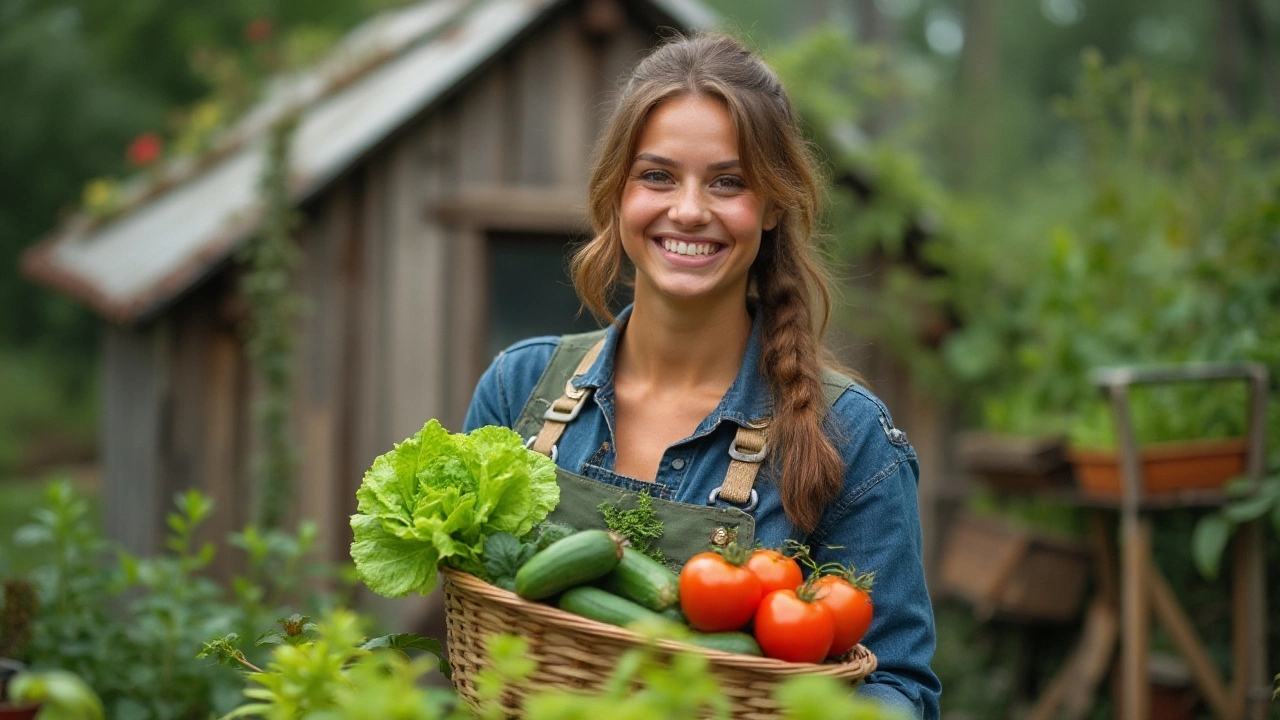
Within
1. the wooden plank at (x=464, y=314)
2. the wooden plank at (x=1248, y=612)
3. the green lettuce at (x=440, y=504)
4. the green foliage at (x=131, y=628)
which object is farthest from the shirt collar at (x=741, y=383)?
the wooden plank at (x=464, y=314)

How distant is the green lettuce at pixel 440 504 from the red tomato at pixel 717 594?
366 millimetres

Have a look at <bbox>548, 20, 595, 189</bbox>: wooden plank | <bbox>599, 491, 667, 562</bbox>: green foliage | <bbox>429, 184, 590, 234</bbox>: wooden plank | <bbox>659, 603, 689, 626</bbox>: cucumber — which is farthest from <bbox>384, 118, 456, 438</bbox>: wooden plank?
<bbox>659, 603, 689, 626</bbox>: cucumber

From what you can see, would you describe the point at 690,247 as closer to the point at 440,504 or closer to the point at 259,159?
the point at 440,504

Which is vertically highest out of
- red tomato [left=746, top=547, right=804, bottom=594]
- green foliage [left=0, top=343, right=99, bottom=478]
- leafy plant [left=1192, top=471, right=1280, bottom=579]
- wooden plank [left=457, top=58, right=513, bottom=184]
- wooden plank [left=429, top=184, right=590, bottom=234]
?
wooden plank [left=457, top=58, right=513, bottom=184]

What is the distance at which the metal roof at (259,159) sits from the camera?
19.3 ft

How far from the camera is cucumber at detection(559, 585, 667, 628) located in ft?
6.19

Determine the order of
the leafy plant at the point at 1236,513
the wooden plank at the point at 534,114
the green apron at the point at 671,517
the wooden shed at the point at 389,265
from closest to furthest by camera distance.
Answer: the green apron at the point at 671,517 → the leafy plant at the point at 1236,513 → the wooden shed at the point at 389,265 → the wooden plank at the point at 534,114

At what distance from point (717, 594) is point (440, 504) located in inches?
20.8

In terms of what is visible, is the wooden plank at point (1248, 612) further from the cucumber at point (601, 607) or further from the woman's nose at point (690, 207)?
the cucumber at point (601, 607)

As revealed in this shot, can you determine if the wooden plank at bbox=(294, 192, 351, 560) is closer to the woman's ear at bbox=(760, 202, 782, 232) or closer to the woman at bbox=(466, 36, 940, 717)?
the woman at bbox=(466, 36, 940, 717)

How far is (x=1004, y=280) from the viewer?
7059 mm

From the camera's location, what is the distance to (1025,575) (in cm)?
579

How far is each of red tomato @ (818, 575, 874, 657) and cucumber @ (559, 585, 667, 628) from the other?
28cm

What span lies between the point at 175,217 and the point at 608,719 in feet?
22.9
